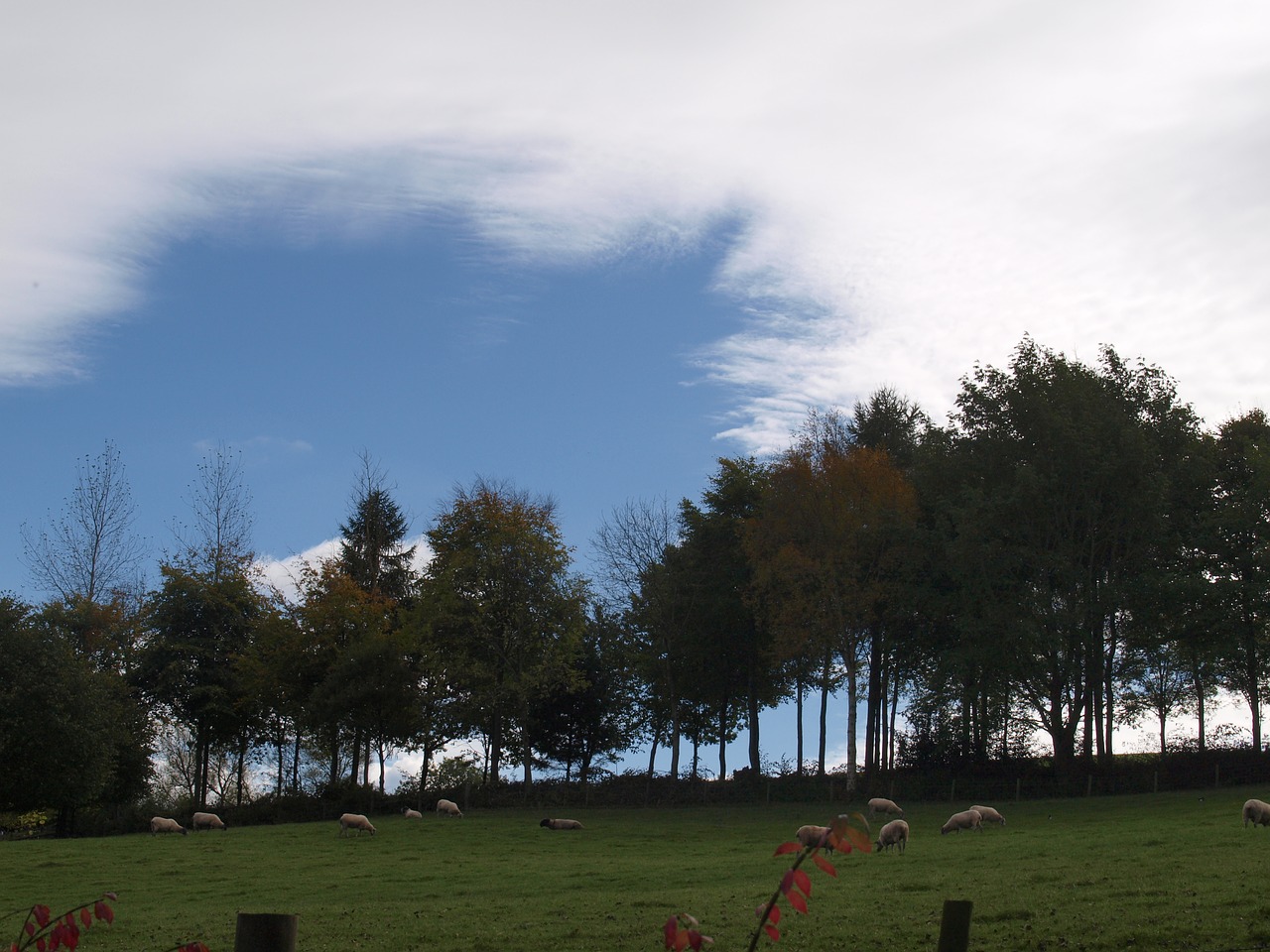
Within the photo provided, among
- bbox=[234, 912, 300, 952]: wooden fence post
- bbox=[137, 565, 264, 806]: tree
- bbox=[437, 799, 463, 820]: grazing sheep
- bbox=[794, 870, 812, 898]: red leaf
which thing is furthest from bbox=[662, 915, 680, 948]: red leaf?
bbox=[137, 565, 264, 806]: tree

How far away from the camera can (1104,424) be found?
167ft

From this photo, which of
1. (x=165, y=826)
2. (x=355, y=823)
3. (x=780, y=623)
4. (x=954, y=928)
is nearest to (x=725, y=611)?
(x=780, y=623)

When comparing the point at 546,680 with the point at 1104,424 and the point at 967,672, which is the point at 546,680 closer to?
the point at 967,672

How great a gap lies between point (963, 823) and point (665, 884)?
1327 centimetres

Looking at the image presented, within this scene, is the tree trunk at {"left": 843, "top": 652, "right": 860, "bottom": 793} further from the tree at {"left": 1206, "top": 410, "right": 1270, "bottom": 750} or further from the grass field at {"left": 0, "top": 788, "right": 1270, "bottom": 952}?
the tree at {"left": 1206, "top": 410, "right": 1270, "bottom": 750}

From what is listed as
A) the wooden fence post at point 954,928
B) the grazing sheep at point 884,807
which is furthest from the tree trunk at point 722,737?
the wooden fence post at point 954,928

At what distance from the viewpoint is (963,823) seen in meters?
34.7

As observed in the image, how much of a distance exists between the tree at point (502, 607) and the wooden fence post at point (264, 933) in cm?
5268

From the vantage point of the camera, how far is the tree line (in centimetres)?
4938

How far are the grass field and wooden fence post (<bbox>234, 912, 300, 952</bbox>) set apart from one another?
493 inches

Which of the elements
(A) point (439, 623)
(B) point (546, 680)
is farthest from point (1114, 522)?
(A) point (439, 623)

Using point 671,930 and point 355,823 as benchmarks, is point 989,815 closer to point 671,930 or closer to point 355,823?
point 355,823

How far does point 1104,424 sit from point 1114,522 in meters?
4.43

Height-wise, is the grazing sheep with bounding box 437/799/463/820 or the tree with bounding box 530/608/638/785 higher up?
the tree with bounding box 530/608/638/785
